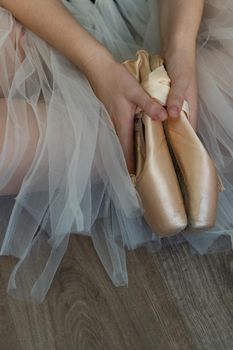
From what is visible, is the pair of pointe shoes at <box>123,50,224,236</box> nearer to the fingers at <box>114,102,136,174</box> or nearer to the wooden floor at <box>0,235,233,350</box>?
the fingers at <box>114,102,136,174</box>

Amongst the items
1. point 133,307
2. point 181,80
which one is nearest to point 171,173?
point 181,80

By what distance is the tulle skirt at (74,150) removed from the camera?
0.76 m

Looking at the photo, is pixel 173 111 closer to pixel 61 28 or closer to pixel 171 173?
pixel 171 173

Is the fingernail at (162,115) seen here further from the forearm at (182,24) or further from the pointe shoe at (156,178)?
the forearm at (182,24)

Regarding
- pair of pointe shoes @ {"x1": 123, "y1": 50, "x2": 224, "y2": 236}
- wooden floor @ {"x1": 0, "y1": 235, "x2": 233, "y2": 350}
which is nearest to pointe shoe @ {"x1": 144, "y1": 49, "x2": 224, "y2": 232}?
pair of pointe shoes @ {"x1": 123, "y1": 50, "x2": 224, "y2": 236}

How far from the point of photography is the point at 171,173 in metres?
0.75

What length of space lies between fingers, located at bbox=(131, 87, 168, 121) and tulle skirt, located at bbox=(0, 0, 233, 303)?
0.05 meters

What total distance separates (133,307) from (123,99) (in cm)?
31

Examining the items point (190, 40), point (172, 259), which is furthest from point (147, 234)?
point (190, 40)

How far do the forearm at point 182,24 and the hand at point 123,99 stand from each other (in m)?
0.10

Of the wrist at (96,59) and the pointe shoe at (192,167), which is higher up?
the wrist at (96,59)

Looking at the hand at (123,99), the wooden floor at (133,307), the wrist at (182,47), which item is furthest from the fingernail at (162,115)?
the wooden floor at (133,307)

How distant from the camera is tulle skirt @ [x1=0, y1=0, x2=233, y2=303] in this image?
0.76 m

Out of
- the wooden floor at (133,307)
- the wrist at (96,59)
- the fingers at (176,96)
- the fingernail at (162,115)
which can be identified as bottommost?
the wooden floor at (133,307)
